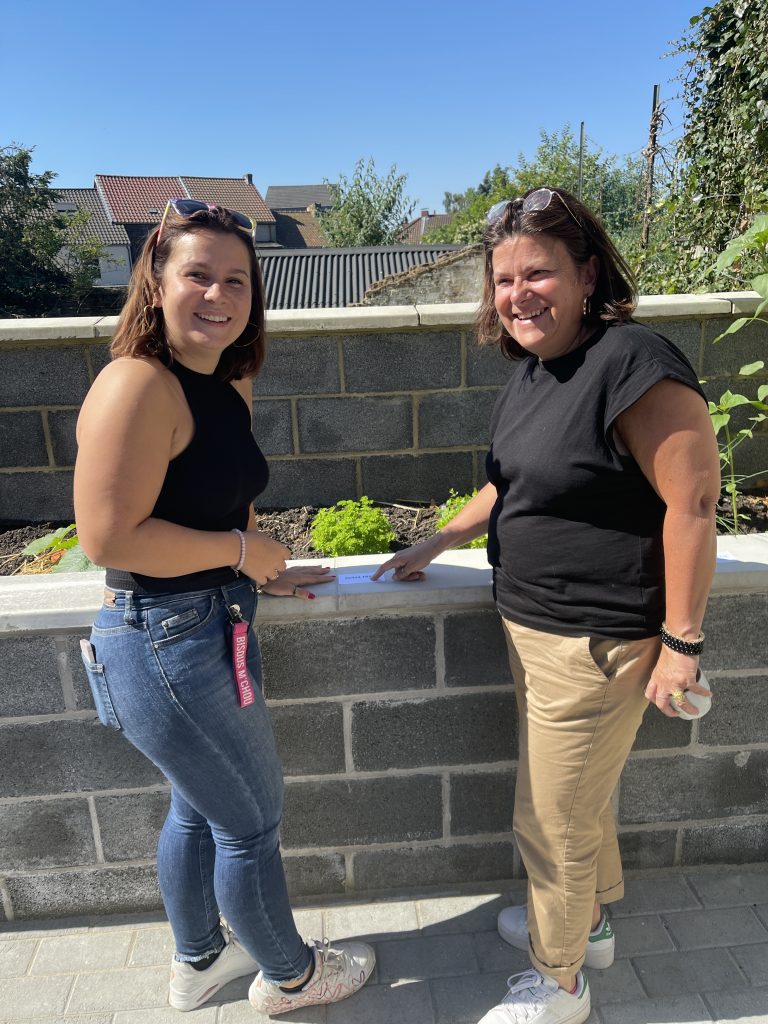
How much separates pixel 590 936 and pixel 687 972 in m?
0.26

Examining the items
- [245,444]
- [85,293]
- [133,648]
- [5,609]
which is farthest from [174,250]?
[85,293]

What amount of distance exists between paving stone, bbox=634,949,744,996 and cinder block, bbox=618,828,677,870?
0.97 feet

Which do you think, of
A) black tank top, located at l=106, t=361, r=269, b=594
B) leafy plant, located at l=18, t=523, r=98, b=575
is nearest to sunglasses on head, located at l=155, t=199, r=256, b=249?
black tank top, located at l=106, t=361, r=269, b=594

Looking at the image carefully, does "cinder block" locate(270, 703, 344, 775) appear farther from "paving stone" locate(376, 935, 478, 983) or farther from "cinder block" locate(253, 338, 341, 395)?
"cinder block" locate(253, 338, 341, 395)

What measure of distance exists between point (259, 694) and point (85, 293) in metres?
29.2

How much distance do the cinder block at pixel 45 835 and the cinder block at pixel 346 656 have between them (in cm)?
68

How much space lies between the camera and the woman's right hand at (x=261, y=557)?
5.15ft

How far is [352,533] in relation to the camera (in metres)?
2.98

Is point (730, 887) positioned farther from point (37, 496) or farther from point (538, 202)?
point (37, 496)

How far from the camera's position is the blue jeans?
1.50m

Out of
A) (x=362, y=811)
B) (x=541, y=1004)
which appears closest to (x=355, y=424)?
(x=362, y=811)

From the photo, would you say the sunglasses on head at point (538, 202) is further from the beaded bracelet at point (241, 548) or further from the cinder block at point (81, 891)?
the cinder block at point (81, 891)

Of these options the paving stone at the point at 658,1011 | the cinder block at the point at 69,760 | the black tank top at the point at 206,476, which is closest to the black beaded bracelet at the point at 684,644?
the black tank top at the point at 206,476

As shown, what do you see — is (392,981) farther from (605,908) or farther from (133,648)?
(133,648)
